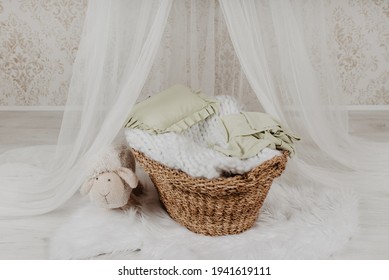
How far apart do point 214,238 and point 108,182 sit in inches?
19.0

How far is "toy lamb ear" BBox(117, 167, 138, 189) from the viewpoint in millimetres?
1878

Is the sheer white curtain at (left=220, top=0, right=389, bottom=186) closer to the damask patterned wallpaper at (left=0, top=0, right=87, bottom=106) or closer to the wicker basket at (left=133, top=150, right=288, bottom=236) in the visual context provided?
the wicker basket at (left=133, top=150, right=288, bottom=236)

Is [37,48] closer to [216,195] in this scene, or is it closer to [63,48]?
[63,48]

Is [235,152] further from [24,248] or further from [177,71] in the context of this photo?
[24,248]

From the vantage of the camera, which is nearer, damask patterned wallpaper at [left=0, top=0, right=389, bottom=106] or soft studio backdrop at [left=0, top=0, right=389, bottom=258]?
soft studio backdrop at [left=0, top=0, right=389, bottom=258]

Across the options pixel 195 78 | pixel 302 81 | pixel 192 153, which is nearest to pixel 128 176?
pixel 192 153

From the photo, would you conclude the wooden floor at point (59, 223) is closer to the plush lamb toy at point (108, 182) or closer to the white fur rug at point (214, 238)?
the white fur rug at point (214, 238)

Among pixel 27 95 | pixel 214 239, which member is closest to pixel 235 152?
pixel 214 239

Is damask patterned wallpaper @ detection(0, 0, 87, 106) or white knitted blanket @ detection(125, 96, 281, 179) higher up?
damask patterned wallpaper @ detection(0, 0, 87, 106)

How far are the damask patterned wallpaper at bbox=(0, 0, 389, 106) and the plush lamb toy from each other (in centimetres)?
165

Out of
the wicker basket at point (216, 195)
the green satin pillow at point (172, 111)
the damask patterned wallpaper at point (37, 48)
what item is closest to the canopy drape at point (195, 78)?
the green satin pillow at point (172, 111)

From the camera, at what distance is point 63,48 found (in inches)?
130

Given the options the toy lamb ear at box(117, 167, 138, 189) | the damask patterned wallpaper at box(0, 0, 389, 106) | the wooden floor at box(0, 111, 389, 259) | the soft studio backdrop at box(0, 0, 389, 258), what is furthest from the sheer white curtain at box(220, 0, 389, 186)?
the damask patterned wallpaper at box(0, 0, 389, 106)
